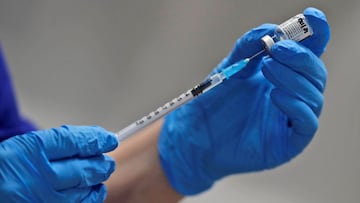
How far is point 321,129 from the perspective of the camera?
1.26 metres

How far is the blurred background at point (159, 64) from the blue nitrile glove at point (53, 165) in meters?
0.66

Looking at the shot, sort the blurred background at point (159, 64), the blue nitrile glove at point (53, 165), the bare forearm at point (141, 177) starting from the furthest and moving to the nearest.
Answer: the blurred background at point (159, 64) < the bare forearm at point (141, 177) < the blue nitrile glove at point (53, 165)

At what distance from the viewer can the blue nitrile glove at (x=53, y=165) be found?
2.15 ft

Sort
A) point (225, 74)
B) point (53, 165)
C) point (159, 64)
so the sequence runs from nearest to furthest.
A: 1. point (53, 165)
2. point (225, 74)
3. point (159, 64)

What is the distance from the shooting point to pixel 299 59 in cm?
71

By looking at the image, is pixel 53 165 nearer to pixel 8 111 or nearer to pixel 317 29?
pixel 8 111

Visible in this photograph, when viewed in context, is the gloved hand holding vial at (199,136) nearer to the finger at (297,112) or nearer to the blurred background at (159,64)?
the finger at (297,112)

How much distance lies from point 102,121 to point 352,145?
2.14 ft

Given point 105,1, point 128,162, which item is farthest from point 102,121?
point 128,162

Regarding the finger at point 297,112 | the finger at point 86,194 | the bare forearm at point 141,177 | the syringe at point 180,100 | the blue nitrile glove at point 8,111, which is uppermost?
the blue nitrile glove at point 8,111

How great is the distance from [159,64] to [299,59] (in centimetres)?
69

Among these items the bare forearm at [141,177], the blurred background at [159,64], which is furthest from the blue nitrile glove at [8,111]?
the blurred background at [159,64]

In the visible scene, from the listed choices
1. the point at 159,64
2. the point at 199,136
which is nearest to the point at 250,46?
the point at 199,136

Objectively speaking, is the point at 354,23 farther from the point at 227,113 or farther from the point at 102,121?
the point at 102,121
